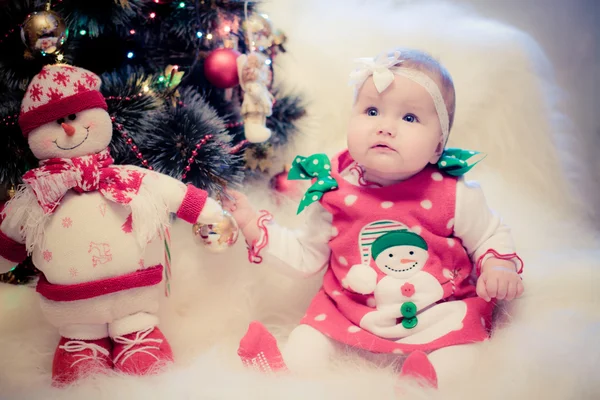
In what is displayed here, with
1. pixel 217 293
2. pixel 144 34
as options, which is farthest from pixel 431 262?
pixel 144 34

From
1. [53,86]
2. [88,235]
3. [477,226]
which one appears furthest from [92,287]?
[477,226]

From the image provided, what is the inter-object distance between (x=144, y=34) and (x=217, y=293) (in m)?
0.53

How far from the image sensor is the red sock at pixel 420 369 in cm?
72

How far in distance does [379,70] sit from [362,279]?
338mm

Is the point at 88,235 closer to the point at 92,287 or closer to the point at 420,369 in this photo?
the point at 92,287

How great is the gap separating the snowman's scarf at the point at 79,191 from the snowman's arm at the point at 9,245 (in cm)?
1

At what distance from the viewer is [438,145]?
2.96 feet

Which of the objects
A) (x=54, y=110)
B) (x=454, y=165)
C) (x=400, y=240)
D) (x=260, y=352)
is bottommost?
(x=260, y=352)

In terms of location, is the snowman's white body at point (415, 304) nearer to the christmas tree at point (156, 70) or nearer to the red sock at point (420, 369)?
the red sock at point (420, 369)

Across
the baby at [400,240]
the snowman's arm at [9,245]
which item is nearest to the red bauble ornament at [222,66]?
the baby at [400,240]

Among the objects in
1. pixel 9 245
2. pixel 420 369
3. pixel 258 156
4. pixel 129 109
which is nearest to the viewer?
pixel 420 369

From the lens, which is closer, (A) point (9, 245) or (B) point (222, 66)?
(A) point (9, 245)

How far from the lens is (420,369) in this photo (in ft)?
2.38

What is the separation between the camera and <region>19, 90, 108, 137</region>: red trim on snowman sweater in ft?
2.57
